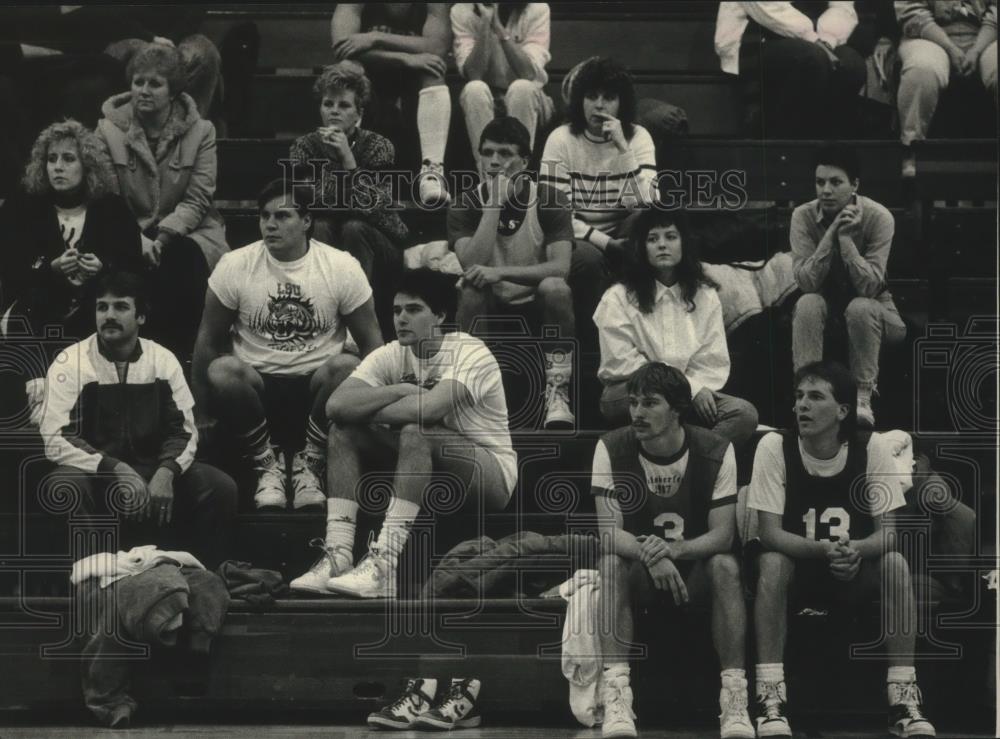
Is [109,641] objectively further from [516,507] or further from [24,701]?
[516,507]

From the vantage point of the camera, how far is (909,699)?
7.10 m

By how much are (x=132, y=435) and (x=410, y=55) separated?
2208 millimetres

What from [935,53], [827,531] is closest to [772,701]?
[827,531]

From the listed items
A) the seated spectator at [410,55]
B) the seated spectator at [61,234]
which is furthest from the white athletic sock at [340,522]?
the seated spectator at [410,55]

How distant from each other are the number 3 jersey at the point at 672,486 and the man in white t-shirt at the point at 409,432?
1.67 feet

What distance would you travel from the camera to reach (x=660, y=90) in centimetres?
871

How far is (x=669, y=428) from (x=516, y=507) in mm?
747

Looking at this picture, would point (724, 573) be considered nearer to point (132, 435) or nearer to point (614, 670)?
point (614, 670)

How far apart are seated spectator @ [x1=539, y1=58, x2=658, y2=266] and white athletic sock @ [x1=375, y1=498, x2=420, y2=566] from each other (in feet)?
5.04

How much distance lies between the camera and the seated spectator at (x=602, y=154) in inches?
318

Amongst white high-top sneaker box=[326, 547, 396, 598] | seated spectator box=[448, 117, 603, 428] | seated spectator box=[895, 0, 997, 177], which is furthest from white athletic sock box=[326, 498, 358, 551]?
seated spectator box=[895, 0, 997, 177]

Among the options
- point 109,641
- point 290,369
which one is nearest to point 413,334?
point 290,369

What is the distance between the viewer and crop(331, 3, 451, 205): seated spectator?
8312 millimetres

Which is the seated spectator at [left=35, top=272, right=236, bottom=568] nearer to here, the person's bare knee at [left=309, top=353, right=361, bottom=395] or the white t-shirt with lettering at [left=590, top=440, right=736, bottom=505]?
the person's bare knee at [left=309, top=353, right=361, bottom=395]
